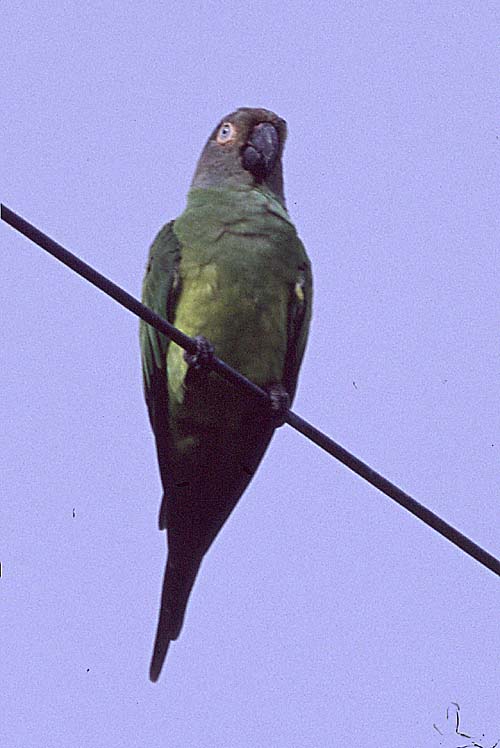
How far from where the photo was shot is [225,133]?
4.85 metres

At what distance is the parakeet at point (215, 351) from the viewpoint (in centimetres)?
406

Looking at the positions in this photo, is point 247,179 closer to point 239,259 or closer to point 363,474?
point 239,259

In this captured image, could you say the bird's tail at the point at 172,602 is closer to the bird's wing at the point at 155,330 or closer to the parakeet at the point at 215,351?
the parakeet at the point at 215,351

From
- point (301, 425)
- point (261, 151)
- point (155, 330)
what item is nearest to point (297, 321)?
point (155, 330)

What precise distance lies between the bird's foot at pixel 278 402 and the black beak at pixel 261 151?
3.19 ft

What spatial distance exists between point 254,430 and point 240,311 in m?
0.46

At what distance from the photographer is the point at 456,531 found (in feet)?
8.95

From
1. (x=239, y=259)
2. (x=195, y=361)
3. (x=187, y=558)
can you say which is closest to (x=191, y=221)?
(x=239, y=259)

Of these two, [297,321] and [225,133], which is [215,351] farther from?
[225,133]

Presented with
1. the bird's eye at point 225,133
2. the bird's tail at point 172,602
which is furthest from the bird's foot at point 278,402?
the bird's eye at point 225,133

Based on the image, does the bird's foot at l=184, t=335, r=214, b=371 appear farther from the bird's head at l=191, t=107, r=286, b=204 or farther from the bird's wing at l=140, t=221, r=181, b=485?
the bird's head at l=191, t=107, r=286, b=204

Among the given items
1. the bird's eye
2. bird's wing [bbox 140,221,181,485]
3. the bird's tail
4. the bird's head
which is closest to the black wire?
bird's wing [bbox 140,221,181,485]

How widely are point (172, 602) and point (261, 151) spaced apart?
1.82 m

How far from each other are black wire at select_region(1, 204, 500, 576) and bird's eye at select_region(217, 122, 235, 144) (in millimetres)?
1944
